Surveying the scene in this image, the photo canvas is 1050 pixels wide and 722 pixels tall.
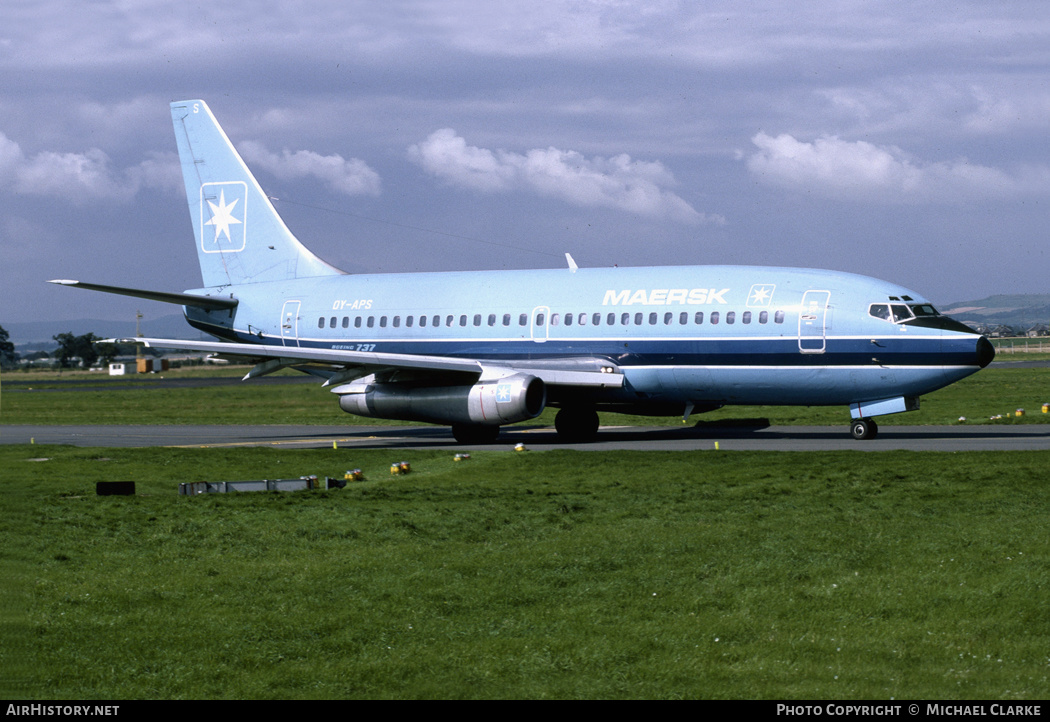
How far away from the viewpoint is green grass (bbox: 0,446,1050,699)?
786 centimetres

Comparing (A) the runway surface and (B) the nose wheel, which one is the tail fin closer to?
(A) the runway surface

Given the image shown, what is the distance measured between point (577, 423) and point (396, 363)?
205 inches

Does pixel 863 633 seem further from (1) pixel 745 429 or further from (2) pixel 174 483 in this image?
(1) pixel 745 429

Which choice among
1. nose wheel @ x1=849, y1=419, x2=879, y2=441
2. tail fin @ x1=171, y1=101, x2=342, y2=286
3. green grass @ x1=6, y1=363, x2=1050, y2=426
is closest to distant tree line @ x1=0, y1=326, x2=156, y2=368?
green grass @ x1=6, y1=363, x2=1050, y2=426

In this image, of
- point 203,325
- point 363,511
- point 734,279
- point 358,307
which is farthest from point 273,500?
point 203,325

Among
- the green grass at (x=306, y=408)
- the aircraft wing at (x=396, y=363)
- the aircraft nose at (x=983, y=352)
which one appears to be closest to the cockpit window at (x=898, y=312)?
the aircraft nose at (x=983, y=352)

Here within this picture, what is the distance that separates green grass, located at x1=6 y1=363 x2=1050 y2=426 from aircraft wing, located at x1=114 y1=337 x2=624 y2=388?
7.32 meters

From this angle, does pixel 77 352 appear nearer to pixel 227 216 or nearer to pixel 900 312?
pixel 227 216

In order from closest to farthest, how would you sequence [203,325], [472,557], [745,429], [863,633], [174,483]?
[863,633] → [472,557] → [174,483] → [745,429] → [203,325]

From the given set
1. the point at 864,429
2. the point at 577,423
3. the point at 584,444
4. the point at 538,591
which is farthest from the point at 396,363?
the point at 538,591

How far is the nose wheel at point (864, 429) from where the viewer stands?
26.5 metres
